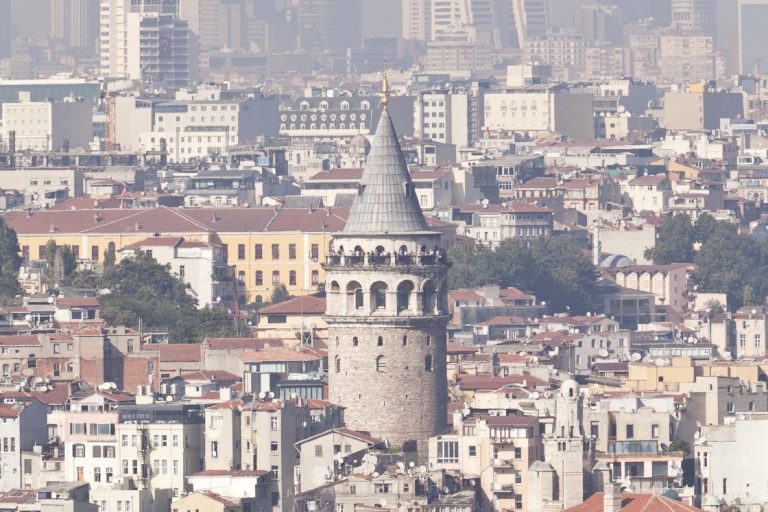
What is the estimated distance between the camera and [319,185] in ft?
616

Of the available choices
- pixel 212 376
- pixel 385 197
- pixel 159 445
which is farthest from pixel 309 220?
pixel 159 445

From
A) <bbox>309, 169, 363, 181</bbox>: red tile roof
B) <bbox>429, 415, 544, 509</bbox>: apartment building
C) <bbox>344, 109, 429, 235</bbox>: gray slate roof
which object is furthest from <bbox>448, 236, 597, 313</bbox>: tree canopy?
<bbox>429, 415, 544, 509</bbox>: apartment building

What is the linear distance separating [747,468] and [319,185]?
102 metres

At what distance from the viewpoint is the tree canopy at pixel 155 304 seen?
398 ft

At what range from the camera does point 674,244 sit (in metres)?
179

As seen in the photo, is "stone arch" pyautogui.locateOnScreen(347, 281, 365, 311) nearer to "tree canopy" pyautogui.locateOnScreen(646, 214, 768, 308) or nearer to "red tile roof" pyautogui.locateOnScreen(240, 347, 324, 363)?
"red tile roof" pyautogui.locateOnScreen(240, 347, 324, 363)

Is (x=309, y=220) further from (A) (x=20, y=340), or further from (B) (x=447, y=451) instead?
(B) (x=447, y=451)

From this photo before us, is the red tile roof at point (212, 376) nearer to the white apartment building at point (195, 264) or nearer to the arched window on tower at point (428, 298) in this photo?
the arched window on tower at point (428, 298)

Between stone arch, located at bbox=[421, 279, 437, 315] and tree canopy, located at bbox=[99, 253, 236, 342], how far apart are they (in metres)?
30.1

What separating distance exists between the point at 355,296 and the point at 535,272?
7156cm

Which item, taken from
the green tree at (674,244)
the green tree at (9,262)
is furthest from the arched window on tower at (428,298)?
the green tree at (674,244)

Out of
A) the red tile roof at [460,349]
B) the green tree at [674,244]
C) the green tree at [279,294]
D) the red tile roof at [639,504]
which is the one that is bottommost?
the green tree at [674,244]

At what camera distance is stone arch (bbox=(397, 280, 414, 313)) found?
294 feet

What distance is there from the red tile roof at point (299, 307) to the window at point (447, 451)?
32.8 m
